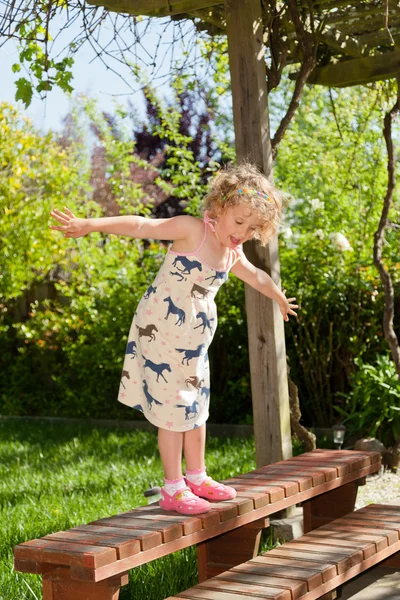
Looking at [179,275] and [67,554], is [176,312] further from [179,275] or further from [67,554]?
[67,554]

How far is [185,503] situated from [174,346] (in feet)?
1.89

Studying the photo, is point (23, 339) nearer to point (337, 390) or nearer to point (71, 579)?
point (337, 390)

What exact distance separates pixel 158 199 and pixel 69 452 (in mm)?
12018

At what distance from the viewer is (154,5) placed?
3.94 m

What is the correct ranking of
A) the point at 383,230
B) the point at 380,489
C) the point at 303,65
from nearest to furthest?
1. the point at 303,65
2. the point at 380,489
3. the point at 383,230

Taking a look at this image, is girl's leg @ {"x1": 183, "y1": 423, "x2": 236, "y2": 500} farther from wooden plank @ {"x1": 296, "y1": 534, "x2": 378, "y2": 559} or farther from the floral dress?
wooden plank @ {"x1": 296, "y1": 534, "x2": 378, "y2": 559}

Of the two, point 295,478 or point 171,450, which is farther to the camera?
point 295,478

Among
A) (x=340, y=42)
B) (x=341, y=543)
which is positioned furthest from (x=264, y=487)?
(x=340, y=42)

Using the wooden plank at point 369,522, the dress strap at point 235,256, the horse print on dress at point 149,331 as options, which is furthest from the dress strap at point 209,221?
the wooden plank at point 369,522

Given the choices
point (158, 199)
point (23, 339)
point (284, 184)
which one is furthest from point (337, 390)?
point (158, 199)

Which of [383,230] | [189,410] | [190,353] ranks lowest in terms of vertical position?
[189,410]

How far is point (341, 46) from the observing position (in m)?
5.14

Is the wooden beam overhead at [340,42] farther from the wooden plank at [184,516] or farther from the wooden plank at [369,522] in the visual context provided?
the wooden plank at [184,516]

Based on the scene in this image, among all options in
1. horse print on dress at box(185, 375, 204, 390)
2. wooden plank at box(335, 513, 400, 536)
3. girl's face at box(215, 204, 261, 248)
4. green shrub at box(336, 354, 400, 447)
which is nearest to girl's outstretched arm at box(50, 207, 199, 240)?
girl's face at box(215, 204, 261, 248)
